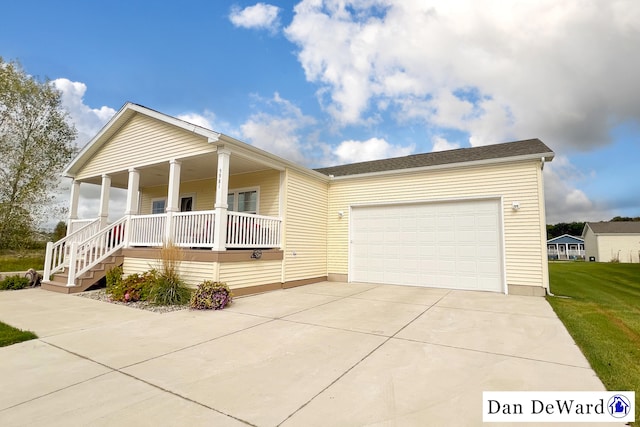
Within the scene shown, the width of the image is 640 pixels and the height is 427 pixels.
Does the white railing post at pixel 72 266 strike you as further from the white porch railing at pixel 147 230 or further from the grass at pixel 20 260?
the grass at pixel 20 260

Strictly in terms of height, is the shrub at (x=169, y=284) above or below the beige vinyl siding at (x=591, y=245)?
below

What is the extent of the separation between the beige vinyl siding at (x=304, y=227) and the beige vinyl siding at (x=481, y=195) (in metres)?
0.44

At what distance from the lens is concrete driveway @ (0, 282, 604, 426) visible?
227 cm

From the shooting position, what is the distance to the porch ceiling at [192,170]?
8453 mm

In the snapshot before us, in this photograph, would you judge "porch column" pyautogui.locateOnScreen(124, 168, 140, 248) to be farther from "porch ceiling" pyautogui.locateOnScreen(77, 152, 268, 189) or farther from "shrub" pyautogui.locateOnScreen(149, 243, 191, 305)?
"shrub" pyautogui.locateOnScreen(149, 243, 191, 305)

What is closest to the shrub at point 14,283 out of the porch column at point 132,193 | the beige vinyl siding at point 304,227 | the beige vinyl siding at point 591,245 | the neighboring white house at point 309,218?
the neighboring white house at point 309,218

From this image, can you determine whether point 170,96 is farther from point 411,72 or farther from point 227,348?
point 227,348

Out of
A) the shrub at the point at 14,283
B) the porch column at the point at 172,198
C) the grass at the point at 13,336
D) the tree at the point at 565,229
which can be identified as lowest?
the grass at the point at 13,336

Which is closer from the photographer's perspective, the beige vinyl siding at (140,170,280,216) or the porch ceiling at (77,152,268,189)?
the porch ceiling at (77,152,268,189)

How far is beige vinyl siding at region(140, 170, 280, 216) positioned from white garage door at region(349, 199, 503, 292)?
289cm

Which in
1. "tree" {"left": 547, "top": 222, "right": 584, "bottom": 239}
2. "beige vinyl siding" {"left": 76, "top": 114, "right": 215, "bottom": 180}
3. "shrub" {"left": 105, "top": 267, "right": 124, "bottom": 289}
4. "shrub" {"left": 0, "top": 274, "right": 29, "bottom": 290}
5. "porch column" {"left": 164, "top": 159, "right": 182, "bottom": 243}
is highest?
"tree" {"left": 547, "top": 222, "right": 584, "bottom": 239}

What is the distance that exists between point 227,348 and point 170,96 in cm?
1079

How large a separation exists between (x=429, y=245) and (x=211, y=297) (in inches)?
248

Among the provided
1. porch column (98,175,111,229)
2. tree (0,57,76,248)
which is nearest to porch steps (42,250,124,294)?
porch column (98,175,111,229)
